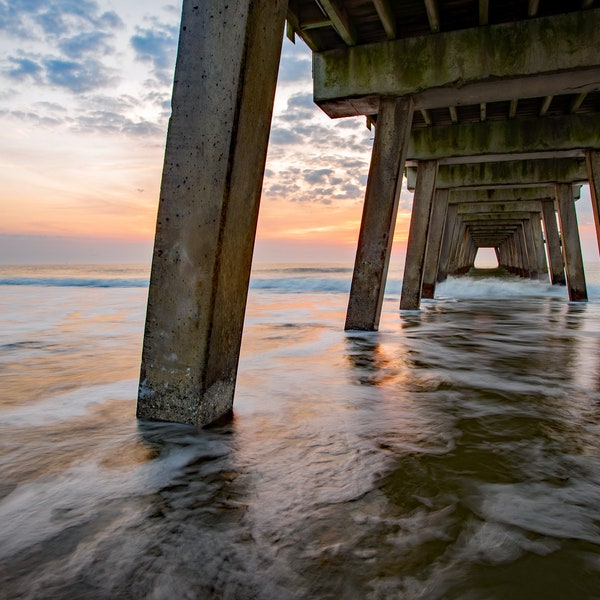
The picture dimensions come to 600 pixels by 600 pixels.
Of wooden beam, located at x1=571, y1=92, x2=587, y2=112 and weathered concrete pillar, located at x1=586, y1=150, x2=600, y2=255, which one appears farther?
weathered concrete pillar, located at x1=586, y1=150, x2=600, y2=255

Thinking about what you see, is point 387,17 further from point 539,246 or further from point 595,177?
point 539,246

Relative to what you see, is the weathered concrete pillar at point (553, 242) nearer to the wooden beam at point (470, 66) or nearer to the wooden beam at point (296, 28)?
the wooden beam at point (470, 66)


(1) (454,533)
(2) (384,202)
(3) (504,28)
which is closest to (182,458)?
(1) (454,533)

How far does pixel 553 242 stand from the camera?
1702 centimetres

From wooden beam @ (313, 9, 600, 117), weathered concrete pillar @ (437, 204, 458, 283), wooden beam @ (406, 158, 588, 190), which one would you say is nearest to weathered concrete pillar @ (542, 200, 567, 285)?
weathered concrete pillar @ (437, 204, 458, 283)

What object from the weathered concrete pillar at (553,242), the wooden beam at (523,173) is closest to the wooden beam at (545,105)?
the wooden beam at (523,173)

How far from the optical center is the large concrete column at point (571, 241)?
38.8 feet

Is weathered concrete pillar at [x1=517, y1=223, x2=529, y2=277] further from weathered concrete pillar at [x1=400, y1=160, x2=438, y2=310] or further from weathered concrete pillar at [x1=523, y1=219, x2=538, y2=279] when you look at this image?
weathered concrete pillar at [x1=400, y1=160, x2=438, y2=310]

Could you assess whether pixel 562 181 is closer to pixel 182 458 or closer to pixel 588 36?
pixel 588 36

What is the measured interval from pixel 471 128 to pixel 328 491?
8950mm

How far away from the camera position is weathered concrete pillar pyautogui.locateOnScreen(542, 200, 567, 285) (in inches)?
653

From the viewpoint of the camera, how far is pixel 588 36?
5316 millimetres

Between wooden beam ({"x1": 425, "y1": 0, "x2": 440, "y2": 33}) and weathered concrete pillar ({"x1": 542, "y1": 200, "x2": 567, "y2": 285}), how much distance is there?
12.6m

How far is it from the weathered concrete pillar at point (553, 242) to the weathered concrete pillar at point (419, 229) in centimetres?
904
